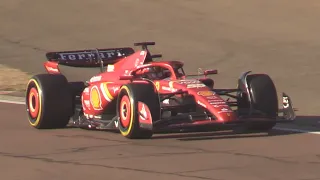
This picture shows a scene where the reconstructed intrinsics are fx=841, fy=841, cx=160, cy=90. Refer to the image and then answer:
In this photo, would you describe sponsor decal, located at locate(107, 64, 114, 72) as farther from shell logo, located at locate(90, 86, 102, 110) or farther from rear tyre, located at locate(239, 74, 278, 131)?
rear tyre, located at locate(239, 74, 278, 131)

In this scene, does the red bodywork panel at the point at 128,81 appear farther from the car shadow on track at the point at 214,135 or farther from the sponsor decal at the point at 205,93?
the car shadow on track at the point at 214,135

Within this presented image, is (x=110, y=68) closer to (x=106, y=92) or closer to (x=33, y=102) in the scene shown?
(x=106, y=92)

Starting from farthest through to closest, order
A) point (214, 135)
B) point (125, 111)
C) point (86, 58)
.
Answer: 1. point (86, 58)
2. point (214, 135)
3. point (125, 111)

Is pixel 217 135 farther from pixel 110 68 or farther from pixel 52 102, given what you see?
pixel 52 102

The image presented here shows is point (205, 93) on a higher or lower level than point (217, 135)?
higher

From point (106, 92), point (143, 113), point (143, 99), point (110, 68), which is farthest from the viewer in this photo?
point (110, 68)

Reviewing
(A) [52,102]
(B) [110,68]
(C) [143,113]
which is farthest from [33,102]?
(C) [143,113]

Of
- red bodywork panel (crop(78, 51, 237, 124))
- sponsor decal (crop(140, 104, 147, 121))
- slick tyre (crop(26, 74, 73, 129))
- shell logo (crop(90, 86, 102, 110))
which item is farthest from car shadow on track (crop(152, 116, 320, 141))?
slick tyre (crop(26, 74, 73, 129))

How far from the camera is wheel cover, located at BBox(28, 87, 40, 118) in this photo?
42.7 ft

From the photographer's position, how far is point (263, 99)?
12125 mm

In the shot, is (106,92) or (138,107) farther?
(106,92)

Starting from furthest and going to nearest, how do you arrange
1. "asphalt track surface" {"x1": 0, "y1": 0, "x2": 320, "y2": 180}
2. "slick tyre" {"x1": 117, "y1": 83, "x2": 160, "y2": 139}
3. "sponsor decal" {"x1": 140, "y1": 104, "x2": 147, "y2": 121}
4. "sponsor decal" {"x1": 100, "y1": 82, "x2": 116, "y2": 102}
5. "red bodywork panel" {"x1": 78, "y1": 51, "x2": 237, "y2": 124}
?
"sponsor decal" {"x1": 100, "y1": 82, "x2": 116, "y2": 102}, "red bodywork panel" {"x1": 78, "y1": 51, "x2": 237, "y2": 124}, "slick tyre" {"x1": 117, "y1": 83, "x2": 160, "y2": 139}, "sponsor decal" {"x1": 140, "y1": 104, "x2": 147, "y2": 121}, "asphalt track surface" {"x1": 0, "y1": 0, "x2": 320, "y2": 180}

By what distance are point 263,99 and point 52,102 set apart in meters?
3.19

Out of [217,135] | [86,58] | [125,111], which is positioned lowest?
[217,135]
